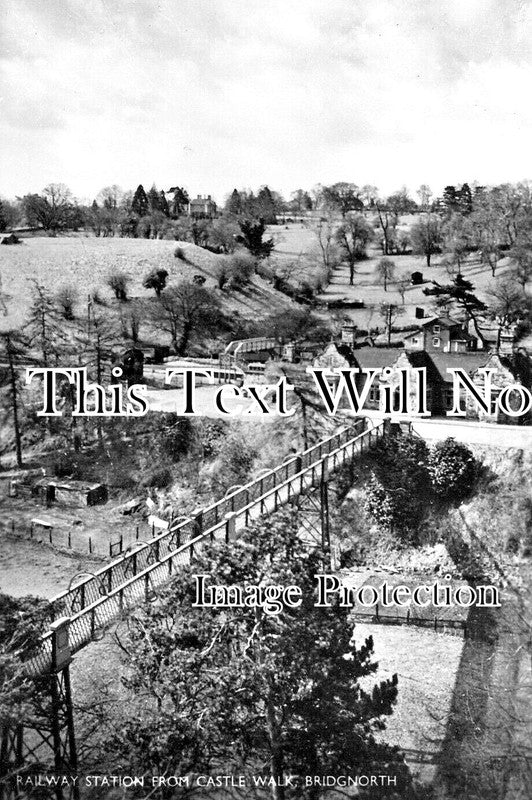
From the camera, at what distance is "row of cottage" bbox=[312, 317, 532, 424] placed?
63.4ft

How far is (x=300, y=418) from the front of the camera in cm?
2238

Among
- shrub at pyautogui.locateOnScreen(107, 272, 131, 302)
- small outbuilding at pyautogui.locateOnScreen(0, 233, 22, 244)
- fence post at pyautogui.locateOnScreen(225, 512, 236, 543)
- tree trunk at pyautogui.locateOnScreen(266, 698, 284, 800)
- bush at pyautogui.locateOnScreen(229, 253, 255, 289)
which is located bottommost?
tree trunk at pyautogui.locateOnScreen(266, 698, 284, 800)

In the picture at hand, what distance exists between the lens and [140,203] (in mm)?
49188

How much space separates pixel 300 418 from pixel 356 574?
19.6 feet

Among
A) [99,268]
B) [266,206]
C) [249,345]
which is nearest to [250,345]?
[249,345]

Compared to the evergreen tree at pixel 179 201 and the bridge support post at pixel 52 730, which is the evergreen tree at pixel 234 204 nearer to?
the evergreen tree at pixel 179 201

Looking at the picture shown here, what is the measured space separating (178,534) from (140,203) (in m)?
40.1

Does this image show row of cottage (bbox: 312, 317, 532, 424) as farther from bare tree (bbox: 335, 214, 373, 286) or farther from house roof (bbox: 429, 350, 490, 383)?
bare tree (bbox: 335, 214, 373, 286)

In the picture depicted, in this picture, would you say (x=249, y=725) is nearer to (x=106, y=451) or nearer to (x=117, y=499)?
(x=117, y=499)

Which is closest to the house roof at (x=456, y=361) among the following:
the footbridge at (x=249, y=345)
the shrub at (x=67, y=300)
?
the footbridge at (x=249, y=345)

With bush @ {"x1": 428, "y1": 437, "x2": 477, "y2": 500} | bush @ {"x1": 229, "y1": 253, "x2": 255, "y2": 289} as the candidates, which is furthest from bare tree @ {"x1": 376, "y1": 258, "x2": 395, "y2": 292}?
bush @ {"x1": 428, "y1": 437, "x2": 477, "y2": 500}

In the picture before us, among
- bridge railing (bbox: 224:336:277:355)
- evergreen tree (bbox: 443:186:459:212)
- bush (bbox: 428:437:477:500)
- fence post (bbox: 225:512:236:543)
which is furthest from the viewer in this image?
evergreen tree (bbox: 443:186:459:212)

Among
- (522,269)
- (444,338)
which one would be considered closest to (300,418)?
(444,338)

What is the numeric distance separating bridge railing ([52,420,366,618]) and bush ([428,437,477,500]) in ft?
7.64
